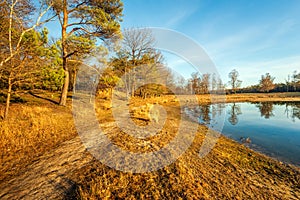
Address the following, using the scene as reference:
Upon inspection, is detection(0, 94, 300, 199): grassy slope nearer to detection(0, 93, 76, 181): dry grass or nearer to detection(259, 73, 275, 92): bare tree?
detection(0, 93, 76, 181): dry grass

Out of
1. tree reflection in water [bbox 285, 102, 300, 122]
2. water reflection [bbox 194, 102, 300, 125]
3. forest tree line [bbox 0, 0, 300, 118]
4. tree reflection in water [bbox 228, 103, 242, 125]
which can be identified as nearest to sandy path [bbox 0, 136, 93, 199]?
forest tree line [bbox 0, 0, 300, 118]

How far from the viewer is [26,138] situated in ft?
16.7

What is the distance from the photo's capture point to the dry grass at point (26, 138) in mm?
3699

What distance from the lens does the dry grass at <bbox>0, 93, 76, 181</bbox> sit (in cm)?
370

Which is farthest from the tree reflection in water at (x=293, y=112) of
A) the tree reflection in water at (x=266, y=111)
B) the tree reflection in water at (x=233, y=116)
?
the tree reflection in water at (x=233, y=116)

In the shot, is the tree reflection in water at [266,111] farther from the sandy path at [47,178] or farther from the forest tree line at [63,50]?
the sandy path at [47,178]

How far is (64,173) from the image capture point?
127 inches

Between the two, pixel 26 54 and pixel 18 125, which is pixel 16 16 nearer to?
pixel 26 54

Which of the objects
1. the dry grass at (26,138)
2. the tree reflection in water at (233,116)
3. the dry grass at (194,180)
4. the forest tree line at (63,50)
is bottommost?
the tree reflection in water at (233,116)

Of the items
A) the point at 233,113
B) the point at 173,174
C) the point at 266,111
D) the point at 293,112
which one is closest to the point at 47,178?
the point at 173,174

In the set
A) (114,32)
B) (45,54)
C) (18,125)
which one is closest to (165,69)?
(114,32)

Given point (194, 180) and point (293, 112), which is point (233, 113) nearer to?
point (293, 112)

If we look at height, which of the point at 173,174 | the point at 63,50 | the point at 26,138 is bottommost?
the point at 173,174

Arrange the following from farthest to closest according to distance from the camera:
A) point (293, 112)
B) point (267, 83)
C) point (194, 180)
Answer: point (267, 83) < point (293, 112) < point (194, 180)
